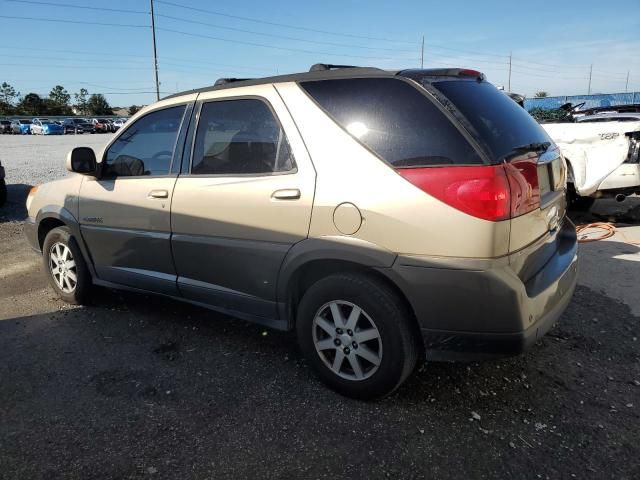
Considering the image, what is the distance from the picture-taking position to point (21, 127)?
156ft

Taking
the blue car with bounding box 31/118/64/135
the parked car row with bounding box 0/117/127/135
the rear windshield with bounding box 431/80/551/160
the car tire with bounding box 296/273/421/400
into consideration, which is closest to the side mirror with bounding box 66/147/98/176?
Result: the car tire with bounding box 296/273/421/400

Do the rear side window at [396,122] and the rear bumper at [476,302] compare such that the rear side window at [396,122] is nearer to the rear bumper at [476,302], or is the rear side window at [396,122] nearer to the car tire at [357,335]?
the rear bumper at [476,302]

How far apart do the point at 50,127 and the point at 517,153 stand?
50270 millimetres

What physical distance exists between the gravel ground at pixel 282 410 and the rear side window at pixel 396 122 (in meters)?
1.37

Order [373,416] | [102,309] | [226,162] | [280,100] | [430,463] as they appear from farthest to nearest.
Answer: [102,309], [226,162], [280,100], [373,416], [430,463]

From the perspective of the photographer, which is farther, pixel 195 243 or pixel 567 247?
pixel 195 243

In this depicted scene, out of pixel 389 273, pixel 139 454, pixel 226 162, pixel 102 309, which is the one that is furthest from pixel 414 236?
pixel 102 309

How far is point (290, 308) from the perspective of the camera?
3039mm

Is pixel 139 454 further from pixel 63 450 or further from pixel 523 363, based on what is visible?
pixel 523 363

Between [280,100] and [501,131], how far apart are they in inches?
49.5

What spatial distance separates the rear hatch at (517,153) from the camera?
2.43 meters

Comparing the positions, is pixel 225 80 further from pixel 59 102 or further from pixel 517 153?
pixel 59 102

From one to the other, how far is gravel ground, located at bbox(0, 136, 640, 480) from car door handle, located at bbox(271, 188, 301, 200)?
1.14 metres

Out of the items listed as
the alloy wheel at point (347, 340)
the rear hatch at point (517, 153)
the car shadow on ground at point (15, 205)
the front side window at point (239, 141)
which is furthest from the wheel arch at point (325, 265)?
the car shadow on ground at point (15, 205)
